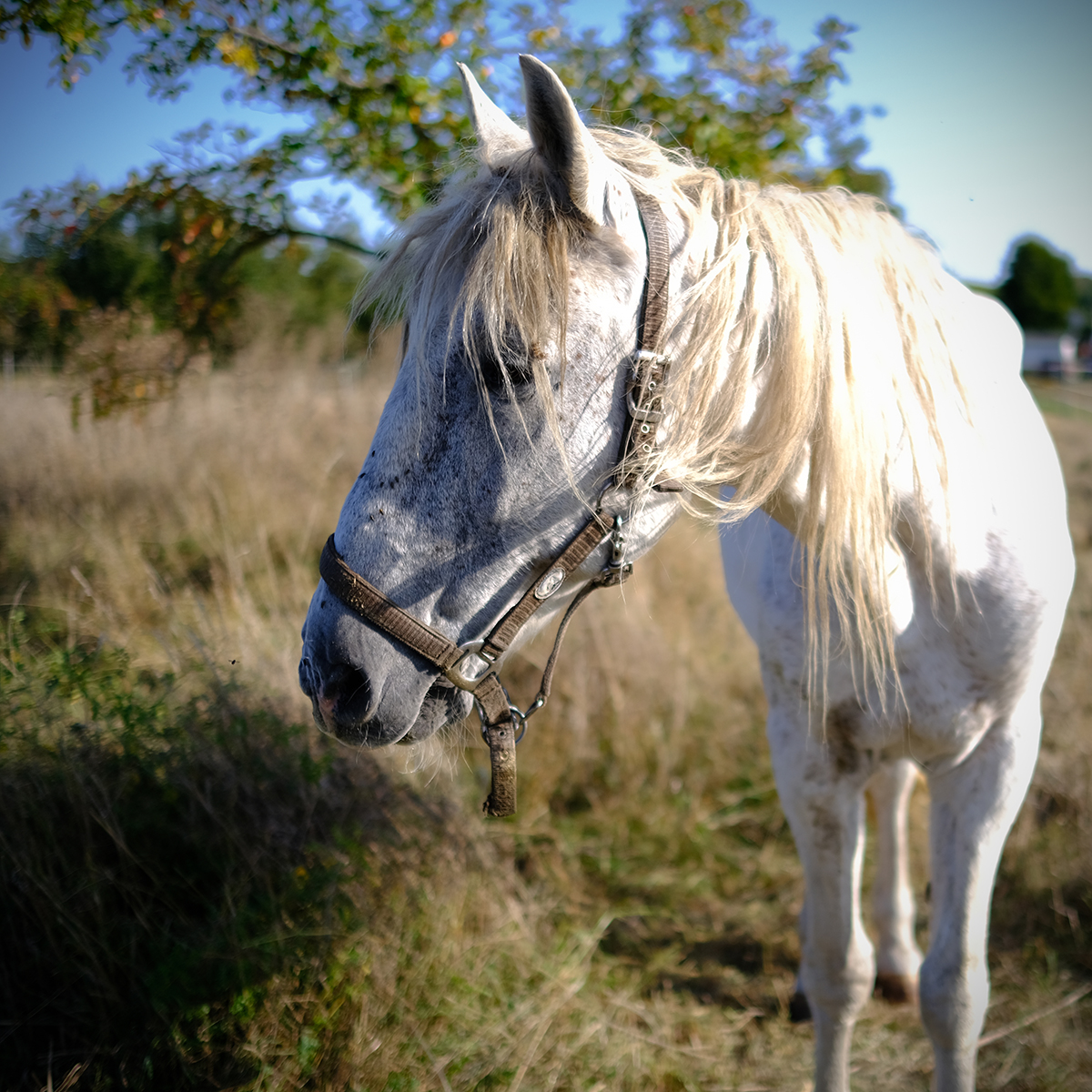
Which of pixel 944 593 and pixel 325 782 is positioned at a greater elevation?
pixel 944 593

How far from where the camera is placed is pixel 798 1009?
2424 mm

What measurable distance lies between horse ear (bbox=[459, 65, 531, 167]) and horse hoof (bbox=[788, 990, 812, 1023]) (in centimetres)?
283

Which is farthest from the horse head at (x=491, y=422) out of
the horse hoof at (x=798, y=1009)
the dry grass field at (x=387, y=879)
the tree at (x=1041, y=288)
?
the tree at (x=1041, y=288)

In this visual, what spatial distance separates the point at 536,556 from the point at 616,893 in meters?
2.27

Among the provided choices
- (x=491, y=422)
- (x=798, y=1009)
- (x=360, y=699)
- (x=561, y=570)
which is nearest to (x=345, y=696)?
(x=360, y=699)

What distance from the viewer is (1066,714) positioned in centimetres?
338

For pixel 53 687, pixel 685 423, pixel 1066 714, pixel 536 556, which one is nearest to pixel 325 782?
pixel 53 687

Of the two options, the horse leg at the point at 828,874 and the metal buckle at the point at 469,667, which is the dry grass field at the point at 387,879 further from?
the horse leg at the point at 828,874

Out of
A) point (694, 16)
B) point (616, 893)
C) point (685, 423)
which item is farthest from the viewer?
point (694, 16)

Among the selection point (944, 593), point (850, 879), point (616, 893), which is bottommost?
point (616, 893)

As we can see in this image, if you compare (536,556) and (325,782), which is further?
(325,782)

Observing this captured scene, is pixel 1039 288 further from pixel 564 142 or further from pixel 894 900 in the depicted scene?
pixel 564 142

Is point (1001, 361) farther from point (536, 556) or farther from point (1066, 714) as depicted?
point (1066, 714)

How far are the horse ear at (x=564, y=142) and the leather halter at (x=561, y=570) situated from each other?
0.36 ft
